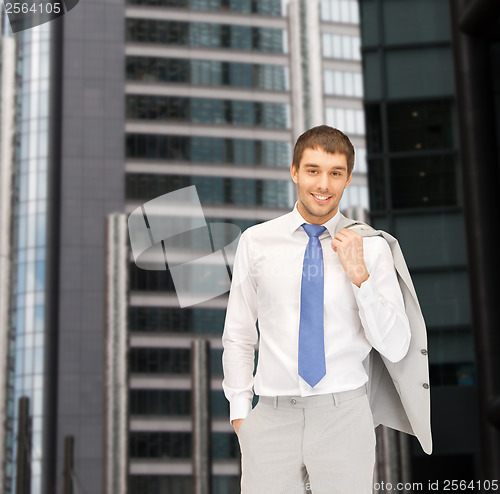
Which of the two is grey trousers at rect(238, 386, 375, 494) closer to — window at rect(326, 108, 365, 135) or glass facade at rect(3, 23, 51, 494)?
window at rect(326, 108, 365, 135)

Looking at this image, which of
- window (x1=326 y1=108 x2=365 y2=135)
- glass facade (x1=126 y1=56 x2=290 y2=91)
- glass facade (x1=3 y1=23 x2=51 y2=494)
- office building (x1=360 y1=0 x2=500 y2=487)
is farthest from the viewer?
glass facade (x1=126 y1=56 x2=290 y2=91)

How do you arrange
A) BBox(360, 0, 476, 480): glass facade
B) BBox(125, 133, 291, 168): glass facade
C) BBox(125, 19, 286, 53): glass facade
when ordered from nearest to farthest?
1. BBox(360, 0, 476, 480): glass facade
2. BBox(125, 19, 286, 53): glass facade
3. BBox(125, 133, 291, 168): glass facade

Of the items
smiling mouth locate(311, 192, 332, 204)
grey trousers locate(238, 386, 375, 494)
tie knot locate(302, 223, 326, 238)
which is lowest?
grey trousers locate(238, 386, 375, 494)

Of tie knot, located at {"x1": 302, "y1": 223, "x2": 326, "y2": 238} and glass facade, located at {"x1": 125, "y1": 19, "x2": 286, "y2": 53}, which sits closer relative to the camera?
tie knot, located at {"x1": 302, "y1": 223, "x2": 326, "y2": 238}

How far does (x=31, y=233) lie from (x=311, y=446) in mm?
31476

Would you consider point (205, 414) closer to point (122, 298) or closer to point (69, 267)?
point (122, 298)

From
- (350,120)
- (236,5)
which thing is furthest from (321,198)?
(236,5)

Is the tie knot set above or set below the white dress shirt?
above

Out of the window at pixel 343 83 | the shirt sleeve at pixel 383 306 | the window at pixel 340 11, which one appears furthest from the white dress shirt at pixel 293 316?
the window at pixel 340 11

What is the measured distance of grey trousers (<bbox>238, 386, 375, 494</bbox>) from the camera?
2.48m

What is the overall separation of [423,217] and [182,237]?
21.7ft

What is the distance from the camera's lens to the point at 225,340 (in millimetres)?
2773

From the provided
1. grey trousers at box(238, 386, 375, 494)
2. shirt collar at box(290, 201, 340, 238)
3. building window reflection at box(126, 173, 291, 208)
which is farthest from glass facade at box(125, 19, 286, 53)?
grey trousers at box(238, 386, 375, 494)

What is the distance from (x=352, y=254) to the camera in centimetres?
252
